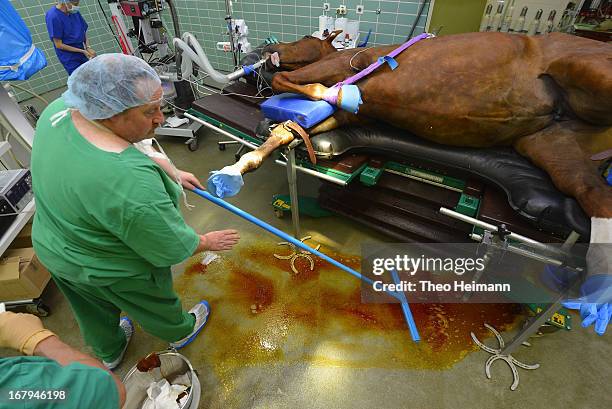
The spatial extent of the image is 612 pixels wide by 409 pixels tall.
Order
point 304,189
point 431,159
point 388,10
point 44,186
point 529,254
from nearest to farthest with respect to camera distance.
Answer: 1. point 44,186
2. point 529,254
3. point 431,159
4. point 304,189
5. point 388,10

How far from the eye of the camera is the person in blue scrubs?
300 cm

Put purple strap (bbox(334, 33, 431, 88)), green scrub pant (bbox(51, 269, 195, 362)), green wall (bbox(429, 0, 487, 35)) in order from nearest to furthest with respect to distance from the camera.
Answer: green scrub pant (bbox(51, 269, 195, 362)) → purple strap (bbox(334, 33, 431, 88)) → green wall (bbox(429, 0, 487, 35))

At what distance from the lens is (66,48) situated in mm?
3158

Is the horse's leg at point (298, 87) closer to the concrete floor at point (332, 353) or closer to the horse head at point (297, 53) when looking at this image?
the horse head at point (297, 53)

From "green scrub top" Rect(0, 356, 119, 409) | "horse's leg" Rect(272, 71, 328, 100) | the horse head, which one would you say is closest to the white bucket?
"green scrub top" Rect(0, 356, 119, 409)

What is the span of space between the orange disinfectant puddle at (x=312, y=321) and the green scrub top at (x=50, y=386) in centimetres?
103

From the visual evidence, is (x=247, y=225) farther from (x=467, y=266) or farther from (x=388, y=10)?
(x=388, y=10)

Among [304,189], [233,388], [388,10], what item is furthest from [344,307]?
[388,10]

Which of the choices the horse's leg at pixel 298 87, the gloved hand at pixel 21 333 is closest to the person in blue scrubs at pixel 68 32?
the horse's leg at pixel 298 87

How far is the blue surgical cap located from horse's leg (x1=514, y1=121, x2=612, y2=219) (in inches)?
69.1

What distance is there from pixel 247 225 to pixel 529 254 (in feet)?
6.02

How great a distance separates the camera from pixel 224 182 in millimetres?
1590

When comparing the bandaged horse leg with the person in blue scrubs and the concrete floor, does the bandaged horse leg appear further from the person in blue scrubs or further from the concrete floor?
the person in blue scrubs

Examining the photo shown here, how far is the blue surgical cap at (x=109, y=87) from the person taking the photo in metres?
0.92
